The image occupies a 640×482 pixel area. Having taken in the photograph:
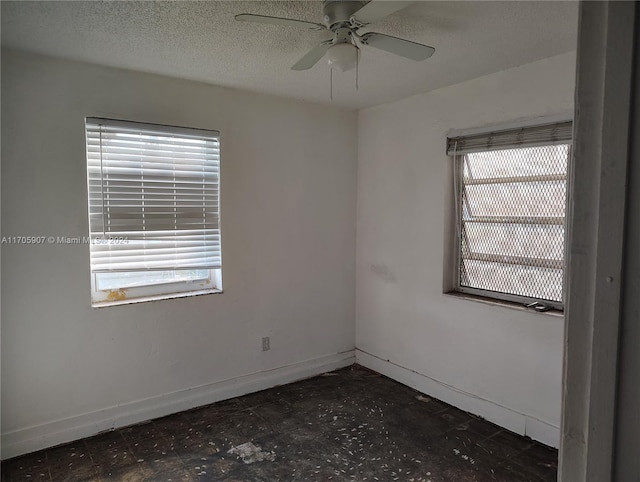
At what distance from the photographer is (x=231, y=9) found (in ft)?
6.22

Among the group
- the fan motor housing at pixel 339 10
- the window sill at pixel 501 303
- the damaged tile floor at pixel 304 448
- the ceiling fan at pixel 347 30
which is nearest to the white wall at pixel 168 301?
the damaged tile floor at pixel 304 448

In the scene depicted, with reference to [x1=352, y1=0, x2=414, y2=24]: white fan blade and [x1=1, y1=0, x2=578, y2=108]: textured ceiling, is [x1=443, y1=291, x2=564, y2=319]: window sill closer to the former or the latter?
[x1=1, y1=0, x2=578, y2=108]: textured ceiling

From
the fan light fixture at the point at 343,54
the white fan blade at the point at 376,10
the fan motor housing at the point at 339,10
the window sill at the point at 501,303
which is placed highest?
the fan motor housing at the point at 339,10

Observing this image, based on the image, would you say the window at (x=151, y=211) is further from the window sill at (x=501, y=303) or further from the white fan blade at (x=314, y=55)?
the window sill at (x=501, y=303)

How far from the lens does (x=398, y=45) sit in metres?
1.91

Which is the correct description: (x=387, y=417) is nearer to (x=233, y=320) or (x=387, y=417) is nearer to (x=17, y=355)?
(x=233, y=320)

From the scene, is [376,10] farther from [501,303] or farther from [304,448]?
[304,448]

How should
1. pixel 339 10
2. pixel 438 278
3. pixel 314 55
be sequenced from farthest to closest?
1. pixel 438 278
2. pixel 314 55
3. pixel 339 10

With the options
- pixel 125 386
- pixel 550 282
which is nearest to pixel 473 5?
pixel 550 282

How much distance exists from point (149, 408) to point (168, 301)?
2.48ft

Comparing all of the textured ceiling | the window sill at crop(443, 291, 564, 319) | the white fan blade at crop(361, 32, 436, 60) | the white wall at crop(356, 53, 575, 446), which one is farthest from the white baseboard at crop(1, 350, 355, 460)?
the white fan blade at crop(361, 32, 436, 60)

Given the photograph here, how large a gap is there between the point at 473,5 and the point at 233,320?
8.54 ft

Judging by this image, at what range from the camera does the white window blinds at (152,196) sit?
2707 millimetres

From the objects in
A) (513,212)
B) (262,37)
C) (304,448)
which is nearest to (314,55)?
(262,37)
